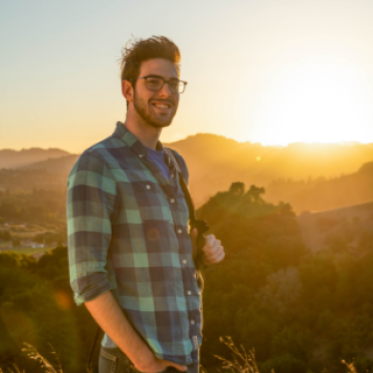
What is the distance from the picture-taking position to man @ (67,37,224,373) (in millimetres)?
1351

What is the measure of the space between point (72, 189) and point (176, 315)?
1.96 feet

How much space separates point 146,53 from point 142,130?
33cm

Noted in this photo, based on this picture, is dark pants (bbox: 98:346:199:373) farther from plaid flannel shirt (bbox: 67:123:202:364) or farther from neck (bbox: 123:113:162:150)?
neck (bbox: 123:113:162:150)

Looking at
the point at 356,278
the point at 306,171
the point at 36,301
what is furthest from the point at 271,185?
the point at 36,301

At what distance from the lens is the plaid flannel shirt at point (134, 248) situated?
1.35m

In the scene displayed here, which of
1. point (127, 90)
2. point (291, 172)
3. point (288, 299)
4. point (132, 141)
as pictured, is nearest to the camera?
point (132, 141)

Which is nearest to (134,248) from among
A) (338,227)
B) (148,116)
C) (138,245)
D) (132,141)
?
(138,245)

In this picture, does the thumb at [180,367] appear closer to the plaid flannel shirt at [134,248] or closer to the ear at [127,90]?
the plaid flannel shirt at [134,248]

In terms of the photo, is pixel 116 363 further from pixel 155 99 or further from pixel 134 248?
pixel 155 99

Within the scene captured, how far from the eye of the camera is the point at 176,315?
Answer: 148cm

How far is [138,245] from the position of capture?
1441 mm

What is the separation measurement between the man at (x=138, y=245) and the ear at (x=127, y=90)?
0.02 metres

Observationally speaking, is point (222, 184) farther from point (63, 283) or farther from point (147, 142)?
point (147, 142)

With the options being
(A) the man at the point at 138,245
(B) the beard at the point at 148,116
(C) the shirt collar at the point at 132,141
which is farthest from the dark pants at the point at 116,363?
(B) the beard at the point at 148,116
